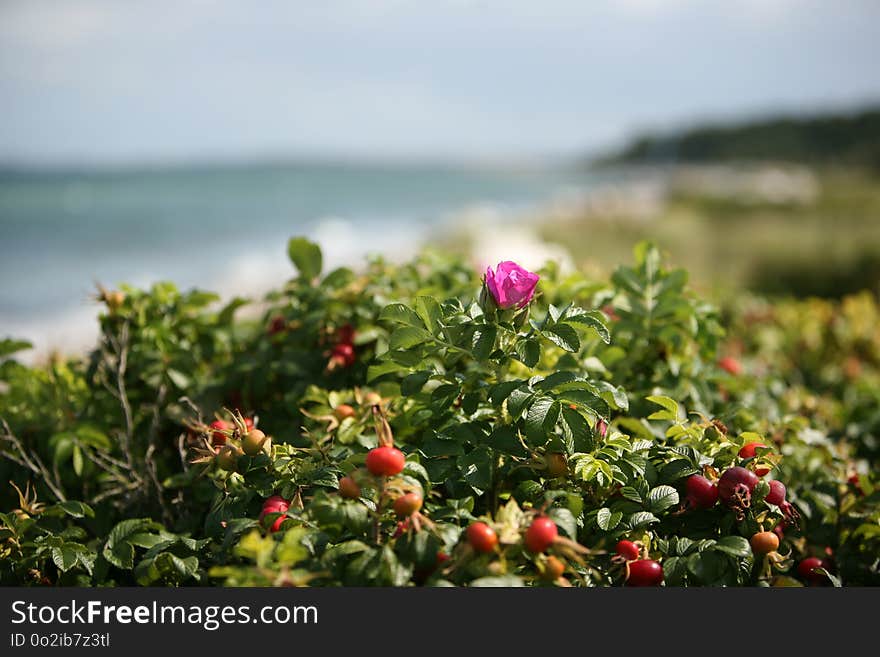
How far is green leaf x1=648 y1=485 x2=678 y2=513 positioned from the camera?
1.27 meters

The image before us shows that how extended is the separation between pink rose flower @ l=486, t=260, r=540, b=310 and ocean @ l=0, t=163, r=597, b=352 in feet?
3.01

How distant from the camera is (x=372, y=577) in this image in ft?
3.34

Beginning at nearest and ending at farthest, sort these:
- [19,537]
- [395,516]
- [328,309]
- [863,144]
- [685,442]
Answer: [395,516], [19,537], [685,442], [328,309], [863,144]

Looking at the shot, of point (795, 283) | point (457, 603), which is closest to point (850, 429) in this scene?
point (457, 603)

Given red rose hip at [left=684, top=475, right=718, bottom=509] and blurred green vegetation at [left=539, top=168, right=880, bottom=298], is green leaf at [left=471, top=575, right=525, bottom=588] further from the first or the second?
blurred green vegetation at [left=539, top=168, right=880, bottom=298]

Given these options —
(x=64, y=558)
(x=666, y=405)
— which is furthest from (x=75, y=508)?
(x=666, y=405)

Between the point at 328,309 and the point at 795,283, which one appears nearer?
the point at 328,309

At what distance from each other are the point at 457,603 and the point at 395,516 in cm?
17

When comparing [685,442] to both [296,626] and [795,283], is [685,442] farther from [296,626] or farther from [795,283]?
[795,283]

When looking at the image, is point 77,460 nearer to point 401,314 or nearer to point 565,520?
point 401,314

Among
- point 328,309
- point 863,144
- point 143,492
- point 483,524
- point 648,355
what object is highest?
point 863,144

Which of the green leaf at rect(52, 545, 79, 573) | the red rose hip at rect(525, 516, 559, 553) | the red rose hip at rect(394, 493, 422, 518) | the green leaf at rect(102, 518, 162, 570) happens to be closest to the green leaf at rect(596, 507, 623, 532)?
the red rose hip at rect(525, 516, 559, 553)

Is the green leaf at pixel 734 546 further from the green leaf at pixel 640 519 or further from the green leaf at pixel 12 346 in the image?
the green leaf at pixel 12 346

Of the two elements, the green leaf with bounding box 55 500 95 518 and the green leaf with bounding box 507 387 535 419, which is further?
the green leaf with bounding box 55 500 95 518
